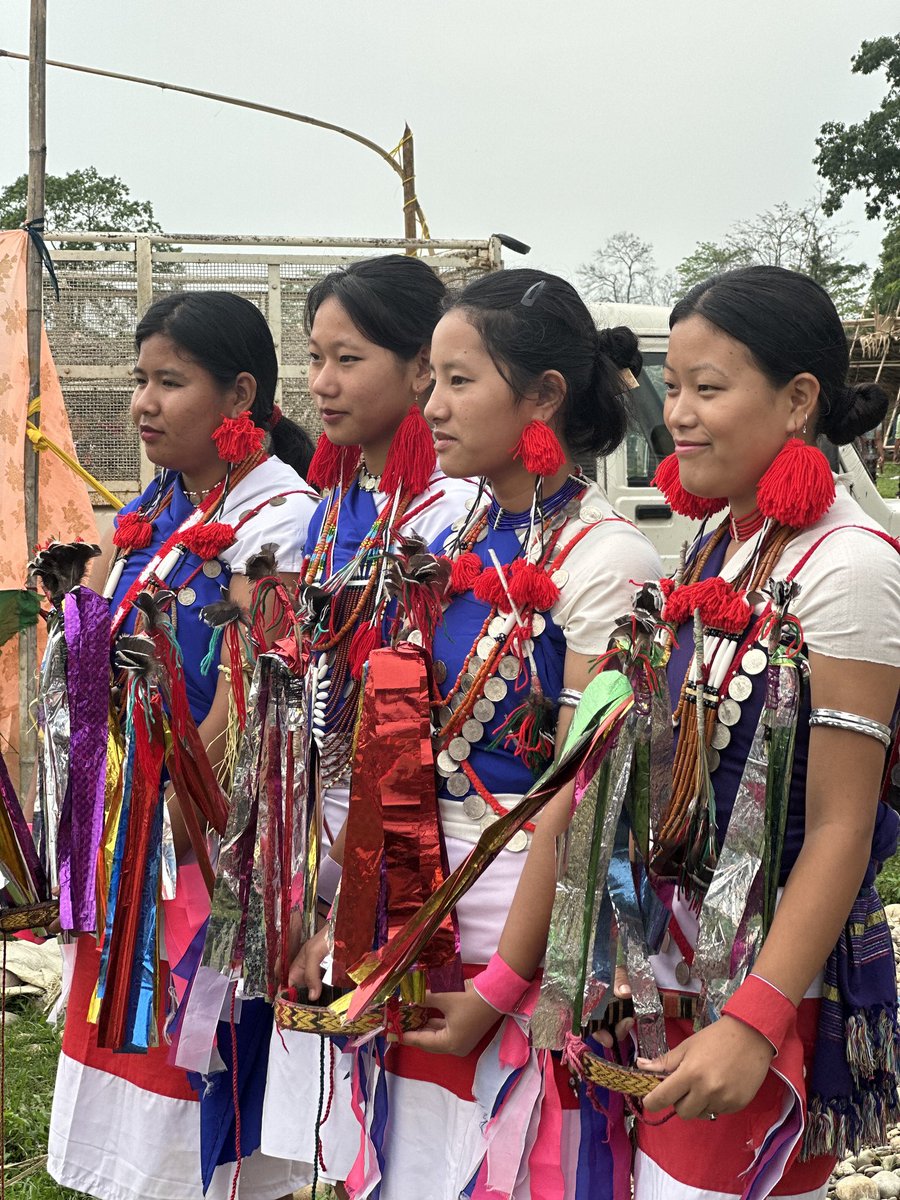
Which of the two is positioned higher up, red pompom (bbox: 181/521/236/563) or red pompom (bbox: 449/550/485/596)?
red pompom (bbox: 181/521/236/563)

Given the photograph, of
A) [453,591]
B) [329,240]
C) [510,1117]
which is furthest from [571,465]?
[329,240]

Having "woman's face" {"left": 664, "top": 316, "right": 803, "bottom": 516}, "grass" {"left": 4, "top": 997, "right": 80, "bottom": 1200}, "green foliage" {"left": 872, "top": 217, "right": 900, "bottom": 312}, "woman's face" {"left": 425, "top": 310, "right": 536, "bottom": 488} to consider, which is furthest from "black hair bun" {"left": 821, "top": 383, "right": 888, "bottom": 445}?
"green foliage" {"left": 872, "top": 217, "right": 900, "bottom": 312}

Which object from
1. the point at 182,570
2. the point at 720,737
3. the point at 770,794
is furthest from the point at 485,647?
the point at 182,570

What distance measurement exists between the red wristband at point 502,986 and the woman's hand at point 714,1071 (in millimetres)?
316

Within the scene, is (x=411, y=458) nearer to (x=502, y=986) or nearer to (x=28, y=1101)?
(x=502, y=986)

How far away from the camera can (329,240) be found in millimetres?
6867

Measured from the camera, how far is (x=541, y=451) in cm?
197

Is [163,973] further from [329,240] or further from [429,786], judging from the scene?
[329,240]

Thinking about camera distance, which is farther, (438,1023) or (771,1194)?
(438,1023)

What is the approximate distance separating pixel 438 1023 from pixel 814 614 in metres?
0.82

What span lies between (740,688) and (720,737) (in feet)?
0.25

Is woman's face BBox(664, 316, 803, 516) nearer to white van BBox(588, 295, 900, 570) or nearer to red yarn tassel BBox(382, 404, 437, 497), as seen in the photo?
red yarn tassel BBox(382, 404, 437, 497)

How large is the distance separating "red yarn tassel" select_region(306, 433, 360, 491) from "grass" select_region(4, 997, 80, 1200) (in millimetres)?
1883

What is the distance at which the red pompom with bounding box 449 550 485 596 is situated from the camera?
201 cm
